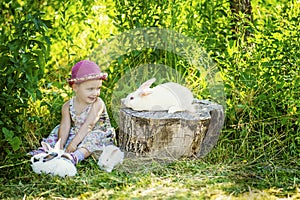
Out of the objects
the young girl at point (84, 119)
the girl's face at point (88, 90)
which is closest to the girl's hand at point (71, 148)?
the young girl at point (84, 119)

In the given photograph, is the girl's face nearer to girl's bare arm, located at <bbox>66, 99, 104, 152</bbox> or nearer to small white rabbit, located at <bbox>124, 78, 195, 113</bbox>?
girl's bare arm, located at <bbox>66, 99, 104, 152</bbox>

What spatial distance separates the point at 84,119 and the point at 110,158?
0.42 meters

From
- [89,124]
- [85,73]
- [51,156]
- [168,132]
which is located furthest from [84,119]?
[168,132]

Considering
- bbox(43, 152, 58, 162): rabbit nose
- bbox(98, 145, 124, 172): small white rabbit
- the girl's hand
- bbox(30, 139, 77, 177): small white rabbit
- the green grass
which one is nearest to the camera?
the green grass

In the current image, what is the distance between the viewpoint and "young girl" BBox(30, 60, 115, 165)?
4605 mm

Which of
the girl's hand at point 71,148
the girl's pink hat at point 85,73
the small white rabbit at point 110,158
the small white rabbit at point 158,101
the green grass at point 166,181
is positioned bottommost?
the green grass at point 166,181

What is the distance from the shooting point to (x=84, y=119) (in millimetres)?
4738

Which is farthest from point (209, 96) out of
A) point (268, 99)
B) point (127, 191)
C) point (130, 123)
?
point (127, 191)

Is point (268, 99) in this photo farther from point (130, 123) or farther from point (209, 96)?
point (130, 123)

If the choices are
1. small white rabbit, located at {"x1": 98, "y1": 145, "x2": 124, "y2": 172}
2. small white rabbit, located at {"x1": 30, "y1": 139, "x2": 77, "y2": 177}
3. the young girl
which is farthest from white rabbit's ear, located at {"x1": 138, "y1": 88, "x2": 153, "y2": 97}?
small white rabbit, located at {"x1": 30, "y1": 139, "x2": 77, "y2": 177}

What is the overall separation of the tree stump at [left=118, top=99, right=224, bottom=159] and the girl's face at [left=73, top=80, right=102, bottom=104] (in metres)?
0.24

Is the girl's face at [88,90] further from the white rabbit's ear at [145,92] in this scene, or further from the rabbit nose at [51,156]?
the rabbit nose at [51,156]

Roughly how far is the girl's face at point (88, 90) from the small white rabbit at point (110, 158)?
39 centimetres

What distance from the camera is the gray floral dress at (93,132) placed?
15.3ft
